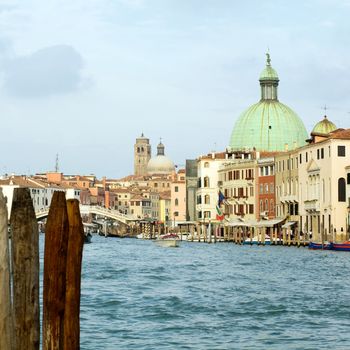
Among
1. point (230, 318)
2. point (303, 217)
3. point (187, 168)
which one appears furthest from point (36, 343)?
point (187, 168)

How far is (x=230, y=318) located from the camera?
17.1 meters

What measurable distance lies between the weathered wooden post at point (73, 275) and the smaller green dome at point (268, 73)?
85.2 meters

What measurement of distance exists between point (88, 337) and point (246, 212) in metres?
61.4

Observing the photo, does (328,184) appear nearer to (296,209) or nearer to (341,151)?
(341,151)

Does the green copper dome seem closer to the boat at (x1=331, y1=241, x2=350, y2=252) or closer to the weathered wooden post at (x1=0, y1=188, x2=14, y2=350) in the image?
the boat at (x1=331, y1=241, x2=350, y2=252)

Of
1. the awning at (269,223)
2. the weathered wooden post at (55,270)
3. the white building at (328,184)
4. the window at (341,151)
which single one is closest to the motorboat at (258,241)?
the awning at (269,223)

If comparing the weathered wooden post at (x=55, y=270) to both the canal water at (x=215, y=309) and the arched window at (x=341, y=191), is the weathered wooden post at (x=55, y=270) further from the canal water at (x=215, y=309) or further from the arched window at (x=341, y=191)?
the arched window at (x=341, y=191)

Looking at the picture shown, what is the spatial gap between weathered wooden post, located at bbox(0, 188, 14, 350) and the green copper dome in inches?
3064

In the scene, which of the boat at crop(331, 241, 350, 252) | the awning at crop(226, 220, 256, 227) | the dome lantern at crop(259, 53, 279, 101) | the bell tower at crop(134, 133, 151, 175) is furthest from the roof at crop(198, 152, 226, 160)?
the bell tower at crop(134, 133, 151, 175)

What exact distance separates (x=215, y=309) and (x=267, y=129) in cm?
6813

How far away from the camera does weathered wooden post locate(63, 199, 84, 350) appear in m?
7.43

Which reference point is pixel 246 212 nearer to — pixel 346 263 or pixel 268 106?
Answer: pixel 268 106

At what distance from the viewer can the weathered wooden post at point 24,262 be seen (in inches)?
271

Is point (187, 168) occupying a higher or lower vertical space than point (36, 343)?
higher
